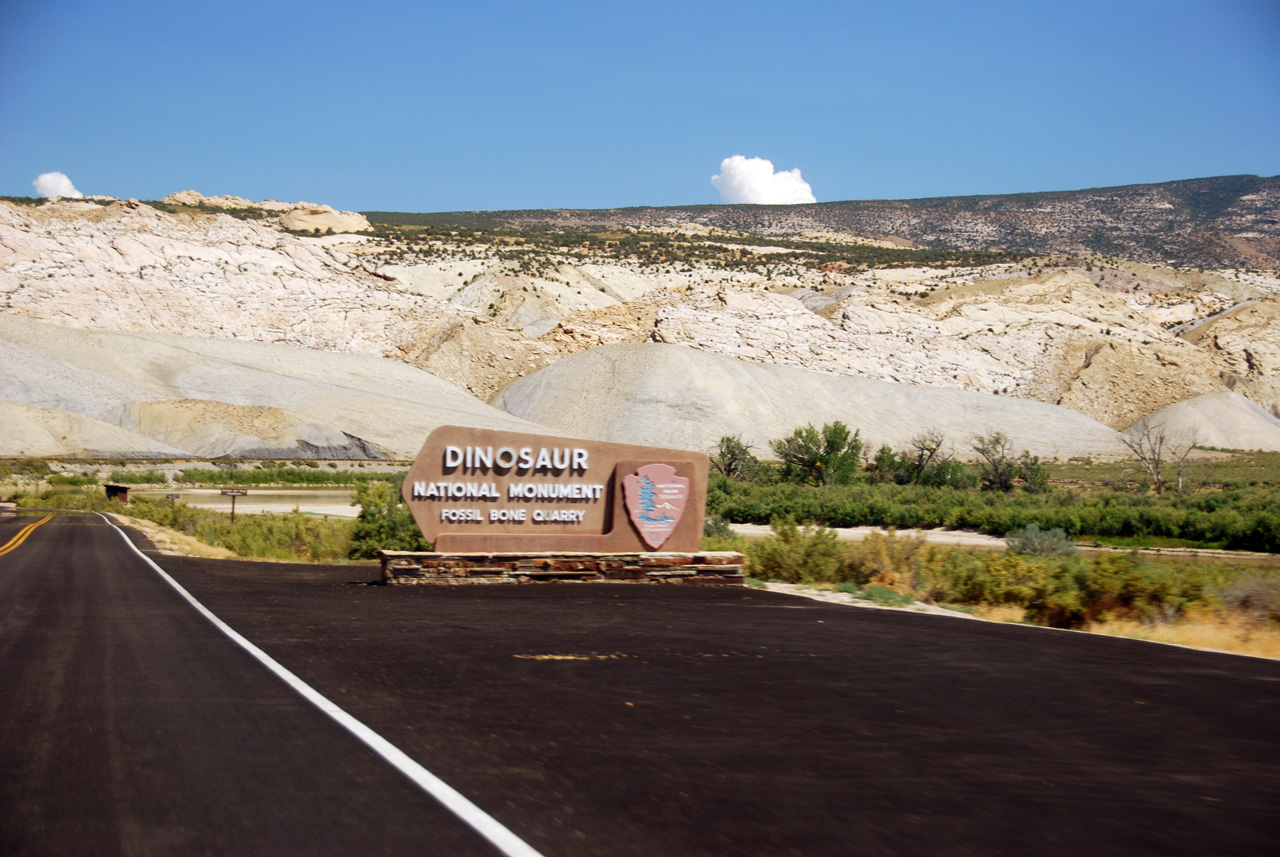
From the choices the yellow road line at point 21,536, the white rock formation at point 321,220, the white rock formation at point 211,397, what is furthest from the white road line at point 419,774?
the white rock formation at point 321,220

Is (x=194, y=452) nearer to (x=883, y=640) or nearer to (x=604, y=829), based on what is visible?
(x=883, y=640)

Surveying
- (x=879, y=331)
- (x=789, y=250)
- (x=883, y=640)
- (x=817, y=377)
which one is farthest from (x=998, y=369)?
(x=883, y=640)

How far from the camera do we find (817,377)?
8094cm

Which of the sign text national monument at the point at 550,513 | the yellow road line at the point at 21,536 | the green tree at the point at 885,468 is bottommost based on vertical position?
the yellow road line at the point at 21,536

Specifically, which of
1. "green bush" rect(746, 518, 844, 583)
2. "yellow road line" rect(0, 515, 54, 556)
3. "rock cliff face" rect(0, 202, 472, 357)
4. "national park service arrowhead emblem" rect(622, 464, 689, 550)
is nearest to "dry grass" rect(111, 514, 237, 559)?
"yellow road line" rect(0, 515, 54, 556)

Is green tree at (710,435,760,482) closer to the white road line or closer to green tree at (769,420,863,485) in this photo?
green tree at (769,420,863,485)

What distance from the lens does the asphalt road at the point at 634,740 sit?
430 cm

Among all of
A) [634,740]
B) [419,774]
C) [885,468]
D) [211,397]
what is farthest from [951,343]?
[419,774]

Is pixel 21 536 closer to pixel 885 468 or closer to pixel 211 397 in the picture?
pixel 885 468

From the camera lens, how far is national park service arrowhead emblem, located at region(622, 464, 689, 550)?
743 inches

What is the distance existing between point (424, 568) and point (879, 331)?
7925cm

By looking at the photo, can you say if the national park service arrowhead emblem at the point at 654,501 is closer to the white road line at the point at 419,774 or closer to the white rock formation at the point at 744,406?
the white road line at the point at 419,774

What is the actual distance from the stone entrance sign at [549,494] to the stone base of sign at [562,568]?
437mm

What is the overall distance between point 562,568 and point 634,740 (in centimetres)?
1195
